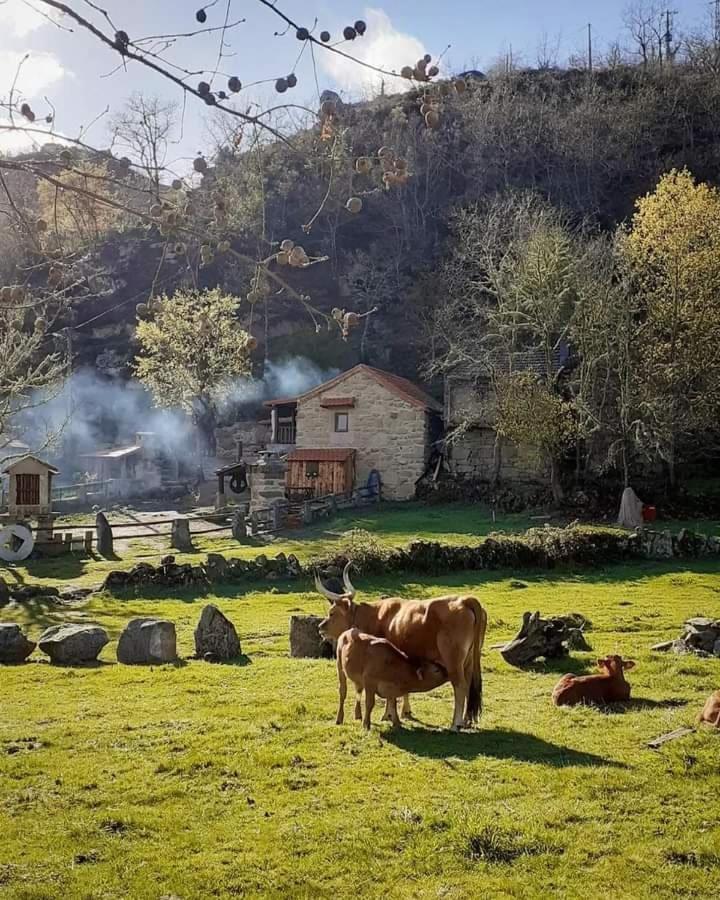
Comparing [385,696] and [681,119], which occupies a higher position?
[681,119]

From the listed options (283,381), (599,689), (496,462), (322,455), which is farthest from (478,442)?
(599,689)

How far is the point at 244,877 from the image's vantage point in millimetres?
5766

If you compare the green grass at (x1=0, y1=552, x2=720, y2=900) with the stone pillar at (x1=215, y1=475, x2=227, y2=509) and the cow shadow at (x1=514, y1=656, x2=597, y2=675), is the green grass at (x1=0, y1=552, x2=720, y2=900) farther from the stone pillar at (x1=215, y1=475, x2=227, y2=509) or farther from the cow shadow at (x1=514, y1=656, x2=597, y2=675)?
the stone pillar at (x1=215, y1=475, x2=227, y2=509)

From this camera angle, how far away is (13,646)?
13.5 meters

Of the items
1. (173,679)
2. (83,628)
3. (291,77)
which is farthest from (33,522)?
(291,77)

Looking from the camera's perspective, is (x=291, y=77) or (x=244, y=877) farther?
(x=244, y=877)

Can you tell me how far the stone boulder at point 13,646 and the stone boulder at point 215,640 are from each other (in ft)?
8.61

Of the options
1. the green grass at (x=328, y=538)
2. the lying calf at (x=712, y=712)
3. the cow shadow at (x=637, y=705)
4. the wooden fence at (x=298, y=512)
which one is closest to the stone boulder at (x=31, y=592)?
the green grass at (x=328, y=538)

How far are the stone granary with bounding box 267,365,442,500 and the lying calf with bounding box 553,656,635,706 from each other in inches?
1239

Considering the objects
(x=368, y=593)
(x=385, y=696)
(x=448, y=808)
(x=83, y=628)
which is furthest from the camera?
(x=368, y=593)

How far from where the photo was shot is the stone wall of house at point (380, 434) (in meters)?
42.6

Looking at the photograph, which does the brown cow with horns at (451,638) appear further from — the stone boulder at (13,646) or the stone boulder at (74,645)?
the stone boulder at (13,646)

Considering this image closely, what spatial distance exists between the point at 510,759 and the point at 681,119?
2519 inches

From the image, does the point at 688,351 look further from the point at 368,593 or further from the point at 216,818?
the point at 216,818
